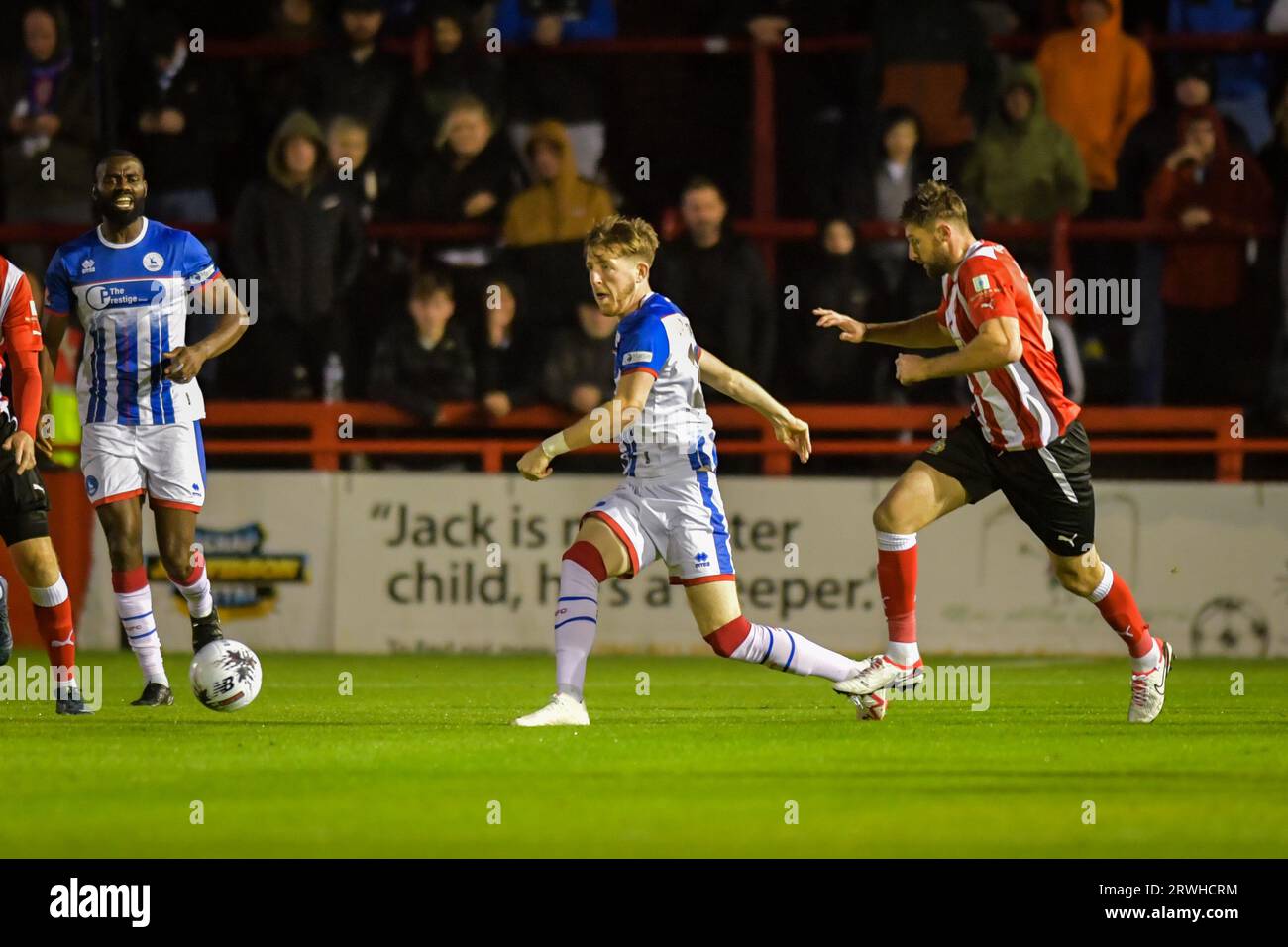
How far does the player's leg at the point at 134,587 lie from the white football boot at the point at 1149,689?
414 centimetres

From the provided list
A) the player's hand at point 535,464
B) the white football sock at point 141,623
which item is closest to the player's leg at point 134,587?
the white football sock at point 141,623

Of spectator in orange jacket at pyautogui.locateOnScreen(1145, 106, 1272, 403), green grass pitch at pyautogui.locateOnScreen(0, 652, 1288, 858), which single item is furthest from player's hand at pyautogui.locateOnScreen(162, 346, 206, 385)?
spectator in orange jacket at pyautogui.locateOnScreen(1145, 106, 1272, 403)

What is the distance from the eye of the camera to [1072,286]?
1443cm

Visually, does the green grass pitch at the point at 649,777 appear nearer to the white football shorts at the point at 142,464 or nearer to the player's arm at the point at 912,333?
the white football shorts at the point at 142,464

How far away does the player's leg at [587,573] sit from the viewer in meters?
8.45

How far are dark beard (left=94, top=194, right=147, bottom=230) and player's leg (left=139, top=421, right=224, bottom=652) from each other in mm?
867

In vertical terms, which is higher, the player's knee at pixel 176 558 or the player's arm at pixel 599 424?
the player's arm at pixel 599 424

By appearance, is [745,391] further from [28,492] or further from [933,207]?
[28,492]

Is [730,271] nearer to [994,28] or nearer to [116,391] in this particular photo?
[994,28]

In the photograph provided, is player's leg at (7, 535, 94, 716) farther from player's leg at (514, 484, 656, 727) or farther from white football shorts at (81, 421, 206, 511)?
player's leg at (514, 484, 656, 727)

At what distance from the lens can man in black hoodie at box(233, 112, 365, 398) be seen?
13.9 metres

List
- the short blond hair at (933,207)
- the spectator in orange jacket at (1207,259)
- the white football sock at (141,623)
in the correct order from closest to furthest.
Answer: the short blond hair at (933,207), the white football sock at (141,623), the spectator in orange jacket at (1207,259)

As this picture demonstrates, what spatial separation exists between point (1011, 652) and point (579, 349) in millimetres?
3193

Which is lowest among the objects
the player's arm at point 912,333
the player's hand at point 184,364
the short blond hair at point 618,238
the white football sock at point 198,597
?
the white football sock at point 198,597
